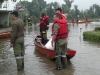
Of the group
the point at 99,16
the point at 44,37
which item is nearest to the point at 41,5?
the point at 99,16

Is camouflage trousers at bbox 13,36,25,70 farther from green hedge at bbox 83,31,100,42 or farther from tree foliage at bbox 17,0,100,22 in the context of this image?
tree foliage at bbox 17,0,100,22

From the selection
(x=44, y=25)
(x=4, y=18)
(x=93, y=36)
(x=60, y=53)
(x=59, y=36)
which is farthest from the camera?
(x=4, y=18)

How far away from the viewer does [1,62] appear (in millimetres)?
9828

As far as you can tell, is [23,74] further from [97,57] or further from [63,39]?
[97,57]

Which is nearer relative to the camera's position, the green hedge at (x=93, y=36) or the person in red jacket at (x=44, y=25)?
the person in red jacket at (x=44, y=25)

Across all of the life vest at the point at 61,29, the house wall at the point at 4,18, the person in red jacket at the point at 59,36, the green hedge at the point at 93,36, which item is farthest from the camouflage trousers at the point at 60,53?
the house wall at the point at 4,18

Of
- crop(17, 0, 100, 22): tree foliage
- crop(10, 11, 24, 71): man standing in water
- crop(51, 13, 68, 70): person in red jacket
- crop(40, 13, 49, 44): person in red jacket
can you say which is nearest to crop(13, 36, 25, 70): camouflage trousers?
crop(10, 11, 24, 71): man standing in water

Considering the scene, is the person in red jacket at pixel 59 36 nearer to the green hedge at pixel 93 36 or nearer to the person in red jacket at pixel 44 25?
the person in red jacket at pixel 44 25

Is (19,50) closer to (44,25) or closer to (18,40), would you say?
(18,40)

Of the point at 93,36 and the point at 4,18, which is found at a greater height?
the point at 4,18

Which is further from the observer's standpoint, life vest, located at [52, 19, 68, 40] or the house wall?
the house wall

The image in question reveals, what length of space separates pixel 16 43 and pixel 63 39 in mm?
1621

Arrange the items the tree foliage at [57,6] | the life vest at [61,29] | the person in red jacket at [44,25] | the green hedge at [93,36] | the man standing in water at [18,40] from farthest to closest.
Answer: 1. the tree foliage at [57,6]
2. the green hedge at [93,36]
3. the person in red jacket at [44,25]
4. the life vest at [61,29]
5. the man standing in water at [18,40]

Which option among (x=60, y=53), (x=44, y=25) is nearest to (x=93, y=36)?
(x=44, y=25)
